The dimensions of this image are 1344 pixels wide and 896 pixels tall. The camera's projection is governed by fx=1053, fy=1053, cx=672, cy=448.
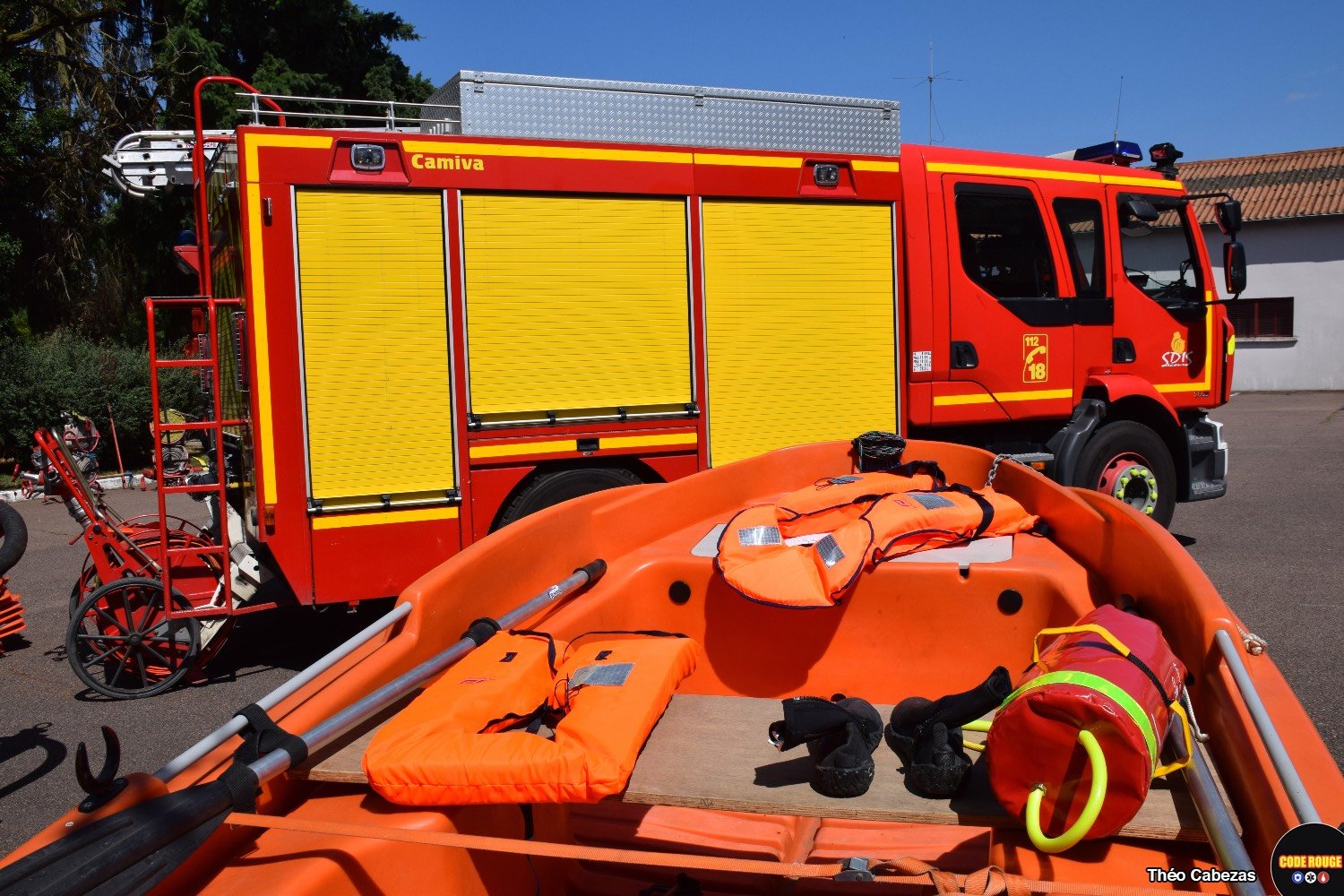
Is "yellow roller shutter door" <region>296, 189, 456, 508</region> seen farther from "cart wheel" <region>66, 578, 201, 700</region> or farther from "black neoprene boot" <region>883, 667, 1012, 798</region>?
"black neoprene boot" <region>883, 667, 1012, 798</region>

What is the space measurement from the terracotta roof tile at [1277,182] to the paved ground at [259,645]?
1693 cm

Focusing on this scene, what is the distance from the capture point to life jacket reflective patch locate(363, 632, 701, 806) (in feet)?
7.45

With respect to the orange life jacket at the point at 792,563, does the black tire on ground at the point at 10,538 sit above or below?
above

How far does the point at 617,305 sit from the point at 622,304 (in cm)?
3

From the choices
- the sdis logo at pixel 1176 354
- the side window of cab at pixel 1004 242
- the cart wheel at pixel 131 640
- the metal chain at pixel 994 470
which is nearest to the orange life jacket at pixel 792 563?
the metal chain at pixel 994 470

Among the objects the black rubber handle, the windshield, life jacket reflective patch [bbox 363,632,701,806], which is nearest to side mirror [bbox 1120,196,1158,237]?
the windshield

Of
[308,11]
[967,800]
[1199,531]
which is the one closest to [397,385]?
[967,800]

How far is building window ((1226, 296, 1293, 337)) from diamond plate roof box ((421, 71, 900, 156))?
2338 centimetres

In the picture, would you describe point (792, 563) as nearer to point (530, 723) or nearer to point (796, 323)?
point (530, 723)

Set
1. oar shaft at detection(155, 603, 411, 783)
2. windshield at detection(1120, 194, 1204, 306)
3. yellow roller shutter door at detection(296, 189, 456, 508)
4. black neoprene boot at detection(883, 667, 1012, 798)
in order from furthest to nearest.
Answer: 1. windshield at detection(1120, 194, 1204, 306)
2. yellow roller shutter door at detection(296, 189, 456, 508)
3. black neoprene boot at detection(883, 667, 1012, 798)
4. oar shaft at detection(155, 603, 411, 783)

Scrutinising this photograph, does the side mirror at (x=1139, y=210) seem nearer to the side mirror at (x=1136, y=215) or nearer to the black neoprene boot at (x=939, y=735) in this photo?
the side mirror at (x=1136, y=215)

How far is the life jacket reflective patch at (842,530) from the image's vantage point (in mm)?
3625

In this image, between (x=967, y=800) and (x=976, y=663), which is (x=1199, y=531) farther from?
(x=967, y=800)

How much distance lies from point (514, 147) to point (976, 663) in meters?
3.76
